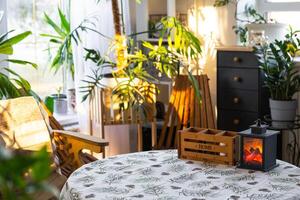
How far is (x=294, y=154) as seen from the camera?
362cm

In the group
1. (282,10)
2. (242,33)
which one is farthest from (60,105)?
(282,10)

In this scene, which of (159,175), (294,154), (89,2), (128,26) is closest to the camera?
(159,175)

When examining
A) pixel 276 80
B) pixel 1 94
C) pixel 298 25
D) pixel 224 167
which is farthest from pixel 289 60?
pixel 1 94

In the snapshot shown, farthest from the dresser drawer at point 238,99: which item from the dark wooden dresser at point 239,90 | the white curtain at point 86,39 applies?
the white curtain at point 86,39

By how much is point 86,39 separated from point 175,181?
2.15 meters

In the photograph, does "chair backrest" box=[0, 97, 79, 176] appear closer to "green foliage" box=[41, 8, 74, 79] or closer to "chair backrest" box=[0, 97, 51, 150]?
"chair backrest" box=[0, 97, 51, 150]

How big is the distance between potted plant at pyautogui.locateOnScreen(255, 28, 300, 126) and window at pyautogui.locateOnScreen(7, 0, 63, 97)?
1731 millimetres

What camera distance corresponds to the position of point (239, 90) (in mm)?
3664

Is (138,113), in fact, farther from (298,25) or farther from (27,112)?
(298,25)

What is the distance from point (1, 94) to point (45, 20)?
1157 millimetres

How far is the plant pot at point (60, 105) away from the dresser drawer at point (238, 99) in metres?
1.30

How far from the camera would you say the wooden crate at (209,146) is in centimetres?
225

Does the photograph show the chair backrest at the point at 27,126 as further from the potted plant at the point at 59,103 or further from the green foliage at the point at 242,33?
the green foliage at the point at 242,33

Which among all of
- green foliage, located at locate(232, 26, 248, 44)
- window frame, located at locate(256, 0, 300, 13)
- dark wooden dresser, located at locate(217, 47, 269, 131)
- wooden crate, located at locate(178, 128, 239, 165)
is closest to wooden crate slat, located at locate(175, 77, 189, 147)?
dark wooden dresser, located at locate(217, 47, 269, 131)
